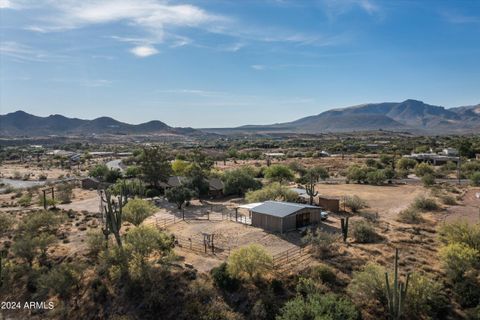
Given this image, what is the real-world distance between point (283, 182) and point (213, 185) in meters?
11.5

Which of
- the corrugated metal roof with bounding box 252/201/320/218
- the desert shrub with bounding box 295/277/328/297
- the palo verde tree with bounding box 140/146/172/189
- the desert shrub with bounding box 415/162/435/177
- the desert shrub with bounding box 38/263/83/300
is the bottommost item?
the desert shrub with bounding box 38/263/83/300

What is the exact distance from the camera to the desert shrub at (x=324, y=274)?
23703 mm

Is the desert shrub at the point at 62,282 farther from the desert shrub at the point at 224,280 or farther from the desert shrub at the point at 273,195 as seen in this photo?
the desert shrub at the point at 273,195

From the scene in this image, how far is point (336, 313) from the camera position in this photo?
1933 centimetres

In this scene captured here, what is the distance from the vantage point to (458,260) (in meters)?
23.6

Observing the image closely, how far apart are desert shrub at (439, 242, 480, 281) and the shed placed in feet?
40.0

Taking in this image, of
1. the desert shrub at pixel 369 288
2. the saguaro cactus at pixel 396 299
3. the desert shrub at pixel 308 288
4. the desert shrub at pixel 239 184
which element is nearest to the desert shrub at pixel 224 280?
the desert shrub at pixel 308 288

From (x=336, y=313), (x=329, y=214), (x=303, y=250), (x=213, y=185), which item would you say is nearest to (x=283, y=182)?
(x=213, y=185)

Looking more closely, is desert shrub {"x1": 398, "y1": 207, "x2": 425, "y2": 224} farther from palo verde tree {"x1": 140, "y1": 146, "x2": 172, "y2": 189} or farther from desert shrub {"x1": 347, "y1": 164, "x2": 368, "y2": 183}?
palo verde tree {"x1": 140, "y1": 146, "x2": 172, "y2": 189}

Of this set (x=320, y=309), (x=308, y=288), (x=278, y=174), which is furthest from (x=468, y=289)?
(x=278, y=174)

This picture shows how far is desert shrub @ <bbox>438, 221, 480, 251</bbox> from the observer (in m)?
26.1

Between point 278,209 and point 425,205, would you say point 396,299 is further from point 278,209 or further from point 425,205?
point 425,205

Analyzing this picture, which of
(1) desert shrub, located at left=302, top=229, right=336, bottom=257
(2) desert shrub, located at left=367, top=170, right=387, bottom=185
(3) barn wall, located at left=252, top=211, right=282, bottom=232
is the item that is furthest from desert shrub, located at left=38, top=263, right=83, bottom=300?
(2) desert shrub, located at left=367, top=170, right=387, bottom=185

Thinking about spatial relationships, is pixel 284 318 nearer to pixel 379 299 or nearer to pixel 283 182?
pixel 379 299
